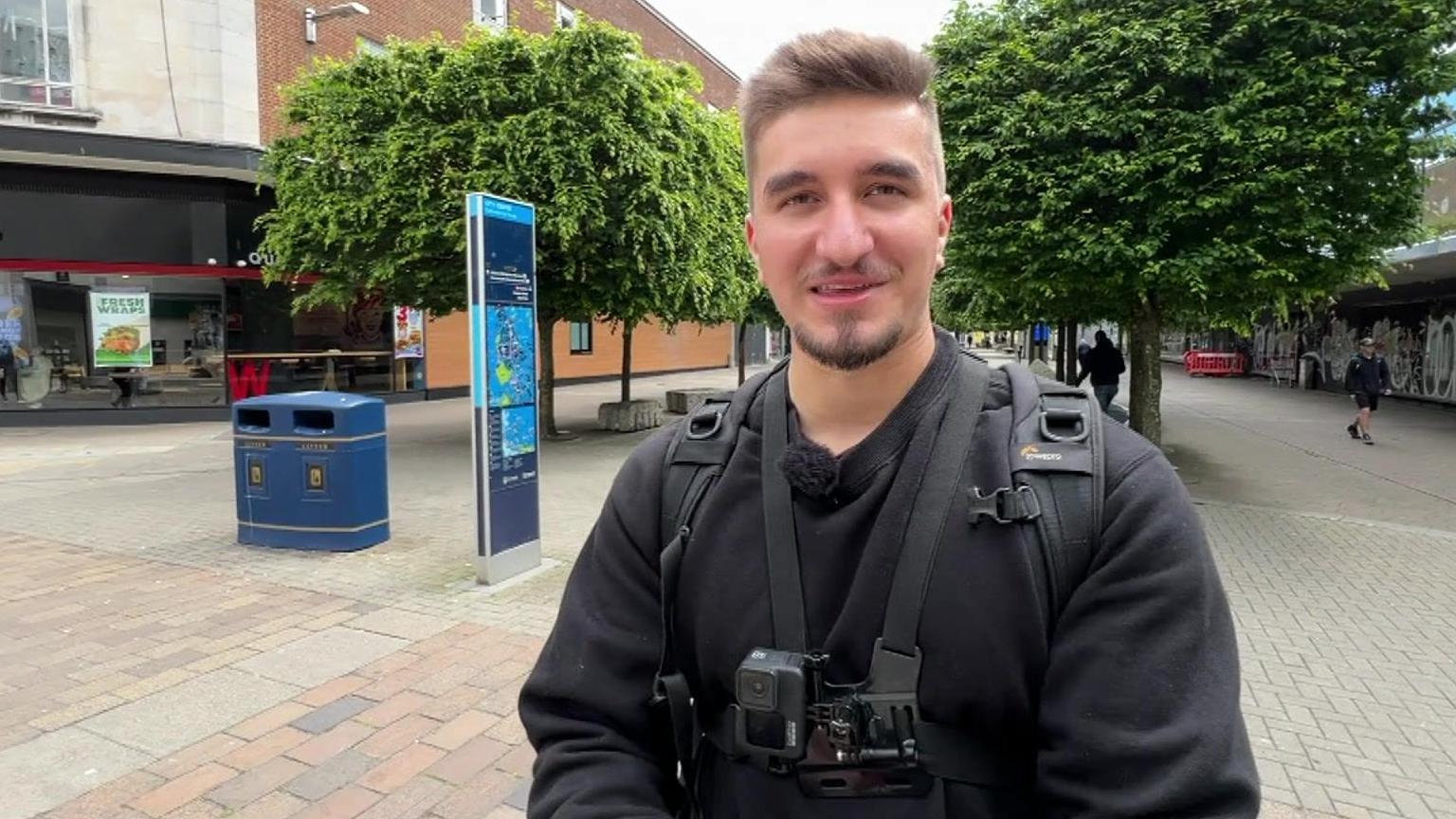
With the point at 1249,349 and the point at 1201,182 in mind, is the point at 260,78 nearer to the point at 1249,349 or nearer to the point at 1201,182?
the point at 1201,182

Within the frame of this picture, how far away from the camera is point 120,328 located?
53.8ft

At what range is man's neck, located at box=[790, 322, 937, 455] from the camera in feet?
4.62

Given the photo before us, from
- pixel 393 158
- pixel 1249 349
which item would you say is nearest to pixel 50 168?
pixel 393 158

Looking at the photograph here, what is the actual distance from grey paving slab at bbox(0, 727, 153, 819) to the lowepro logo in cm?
379

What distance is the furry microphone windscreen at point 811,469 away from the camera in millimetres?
1353

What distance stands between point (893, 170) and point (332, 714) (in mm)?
3779

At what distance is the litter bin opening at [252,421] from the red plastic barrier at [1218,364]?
3477cm

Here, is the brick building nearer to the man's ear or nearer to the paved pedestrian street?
the paved pedestrian street

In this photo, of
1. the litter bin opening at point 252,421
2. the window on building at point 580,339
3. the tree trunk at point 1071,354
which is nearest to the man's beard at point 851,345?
the litter bin opening at point 252,421

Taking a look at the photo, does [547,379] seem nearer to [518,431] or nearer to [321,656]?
[518,431]

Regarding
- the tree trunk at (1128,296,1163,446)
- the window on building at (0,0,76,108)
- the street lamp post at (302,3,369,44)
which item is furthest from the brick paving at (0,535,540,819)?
the street lamp post at (302,3,369,44)

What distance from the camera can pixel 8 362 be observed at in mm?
15844

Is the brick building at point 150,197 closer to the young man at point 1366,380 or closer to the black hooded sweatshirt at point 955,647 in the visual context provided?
the young man at point 1366,380

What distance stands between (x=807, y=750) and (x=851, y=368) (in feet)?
1.88
